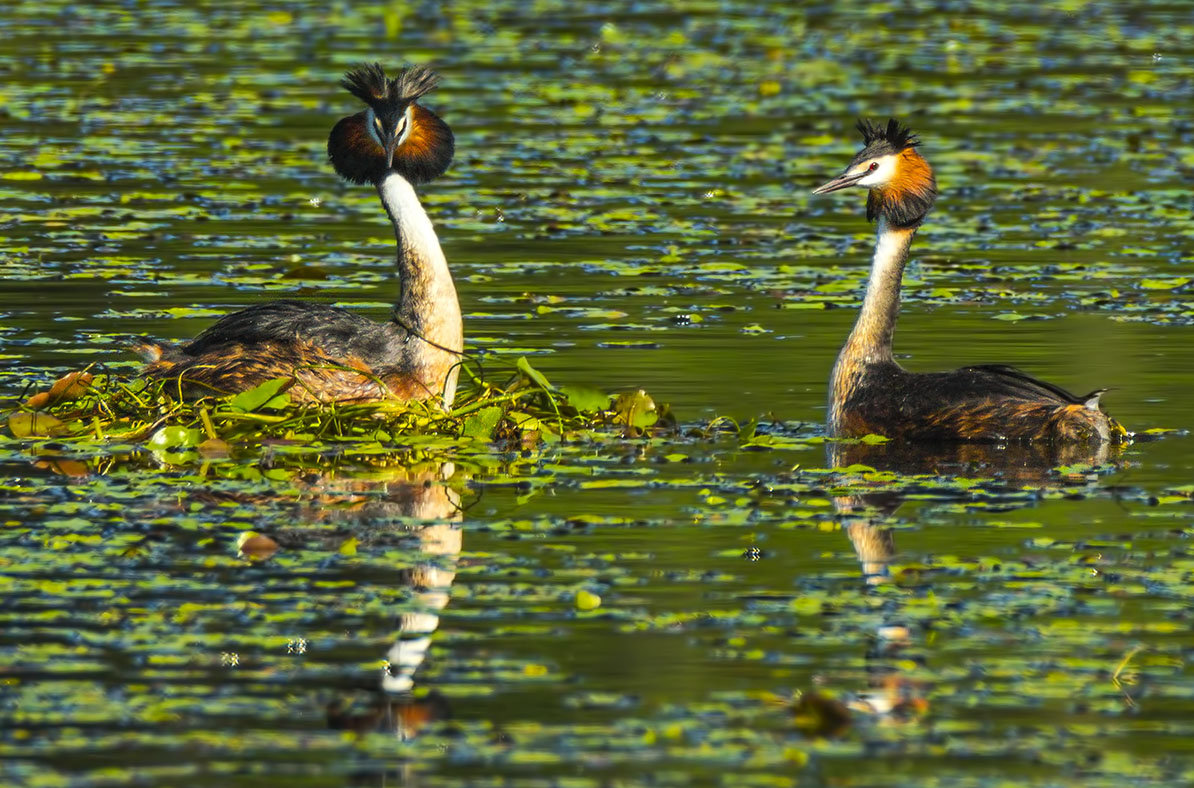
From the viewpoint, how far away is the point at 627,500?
11336 mm

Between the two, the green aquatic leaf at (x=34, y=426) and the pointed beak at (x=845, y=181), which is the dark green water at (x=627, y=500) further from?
the pointed beak at (x=845, y=181)

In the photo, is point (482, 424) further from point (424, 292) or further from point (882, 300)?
point (882, 300)

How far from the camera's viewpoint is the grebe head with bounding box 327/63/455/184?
44.3 ft

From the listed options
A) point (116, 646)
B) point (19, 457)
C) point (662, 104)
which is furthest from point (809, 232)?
point (116, 646)

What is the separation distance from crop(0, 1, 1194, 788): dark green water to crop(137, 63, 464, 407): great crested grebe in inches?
32.7

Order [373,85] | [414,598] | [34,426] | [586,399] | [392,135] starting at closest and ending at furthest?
[414,598] → [34,426] → [586,399] → [392,135] → [373,85]

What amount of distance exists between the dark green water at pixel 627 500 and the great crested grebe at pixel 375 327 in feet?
2.73

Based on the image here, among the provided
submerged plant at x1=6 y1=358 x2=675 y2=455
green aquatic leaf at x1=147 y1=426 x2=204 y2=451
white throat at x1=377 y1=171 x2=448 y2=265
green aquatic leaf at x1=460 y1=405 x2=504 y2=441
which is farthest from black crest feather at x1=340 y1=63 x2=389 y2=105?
green aquatic leaf at x1=147 y1=426 x2=204 y2=451

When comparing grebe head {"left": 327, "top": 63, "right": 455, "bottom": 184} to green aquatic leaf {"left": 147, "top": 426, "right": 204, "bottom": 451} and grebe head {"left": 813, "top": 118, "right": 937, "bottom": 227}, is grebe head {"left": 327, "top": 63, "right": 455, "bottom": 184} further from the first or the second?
grebe head {"left": 813, "top": 118, "right": 937, "bottom": 227}

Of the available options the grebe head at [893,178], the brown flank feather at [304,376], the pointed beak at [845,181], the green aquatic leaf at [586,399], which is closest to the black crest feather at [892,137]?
the grebe head at [893,178]

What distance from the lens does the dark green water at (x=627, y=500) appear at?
7.89 meters

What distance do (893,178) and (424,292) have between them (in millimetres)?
2695

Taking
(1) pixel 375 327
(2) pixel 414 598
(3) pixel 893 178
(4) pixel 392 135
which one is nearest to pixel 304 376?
(1) pixel 375 327

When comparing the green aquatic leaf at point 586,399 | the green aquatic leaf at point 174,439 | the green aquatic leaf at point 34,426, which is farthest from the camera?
the green aquatic leaf at point 586,399
